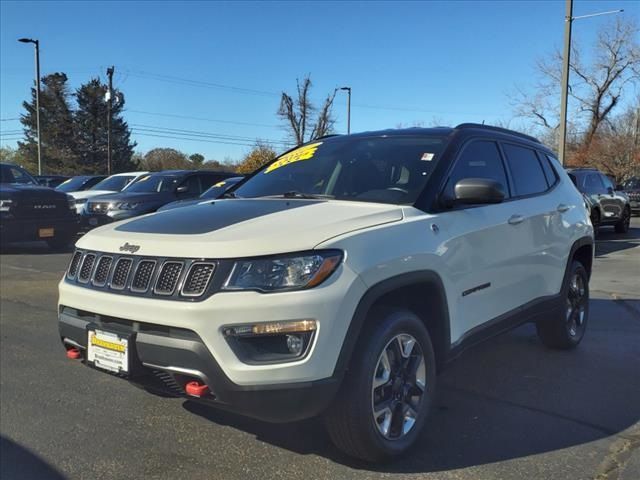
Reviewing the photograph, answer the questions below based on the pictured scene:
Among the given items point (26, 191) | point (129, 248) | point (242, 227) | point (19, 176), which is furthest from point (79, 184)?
point (242, 227)

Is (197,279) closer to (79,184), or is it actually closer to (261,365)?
(261,365)

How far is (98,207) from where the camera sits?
12.7 metres

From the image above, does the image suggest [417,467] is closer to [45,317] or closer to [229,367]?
[229,367]

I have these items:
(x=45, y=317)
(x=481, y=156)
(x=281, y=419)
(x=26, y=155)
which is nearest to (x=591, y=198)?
(x=481, y=156)

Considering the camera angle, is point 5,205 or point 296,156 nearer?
point 296,156

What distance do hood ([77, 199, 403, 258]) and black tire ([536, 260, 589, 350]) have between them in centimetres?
246

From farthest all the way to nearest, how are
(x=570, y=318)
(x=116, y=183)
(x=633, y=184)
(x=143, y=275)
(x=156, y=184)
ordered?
(x=633, y=184)
(x=116, y=183)
(x=156, y=184)
(x=570, y=318)
(x=143, y=275)

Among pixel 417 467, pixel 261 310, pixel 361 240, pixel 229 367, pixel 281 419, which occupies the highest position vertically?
pixel 361 240

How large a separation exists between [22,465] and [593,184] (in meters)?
15.1

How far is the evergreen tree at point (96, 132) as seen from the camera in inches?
2356

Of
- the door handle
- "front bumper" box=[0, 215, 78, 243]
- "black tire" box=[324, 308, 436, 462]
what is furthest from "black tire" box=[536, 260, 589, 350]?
"front bumper" box=[0, 215, 78, 243]

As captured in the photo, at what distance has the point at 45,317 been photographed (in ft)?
21.1

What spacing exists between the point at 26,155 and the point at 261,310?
232 ft

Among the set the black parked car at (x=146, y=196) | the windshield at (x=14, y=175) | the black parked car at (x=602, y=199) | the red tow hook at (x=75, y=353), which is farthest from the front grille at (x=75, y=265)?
the black parked car at (x=602, y=199)
